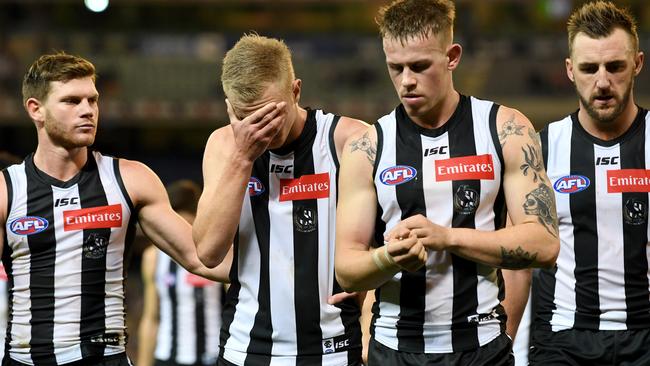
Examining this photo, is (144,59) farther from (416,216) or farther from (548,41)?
(416,216)

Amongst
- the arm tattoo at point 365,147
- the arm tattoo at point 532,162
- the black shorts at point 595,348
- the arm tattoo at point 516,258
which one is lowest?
the black shorts at point 595,348

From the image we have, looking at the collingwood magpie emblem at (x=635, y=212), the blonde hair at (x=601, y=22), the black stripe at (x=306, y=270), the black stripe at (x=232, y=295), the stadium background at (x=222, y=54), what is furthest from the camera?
the stadium background at (x=222, y=54)

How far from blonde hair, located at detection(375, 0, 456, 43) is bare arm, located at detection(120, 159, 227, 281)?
1.26 meters

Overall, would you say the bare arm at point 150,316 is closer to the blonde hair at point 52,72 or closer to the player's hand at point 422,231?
the blonde hair at point 52,72

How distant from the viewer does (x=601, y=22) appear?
14.0 feet

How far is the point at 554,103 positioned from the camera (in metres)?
18.2

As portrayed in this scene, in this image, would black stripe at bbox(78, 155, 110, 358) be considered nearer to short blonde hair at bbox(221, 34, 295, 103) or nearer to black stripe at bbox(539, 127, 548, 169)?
short blonde hair at bbox(221, 34, 295, 103)

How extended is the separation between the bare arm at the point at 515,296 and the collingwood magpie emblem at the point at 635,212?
47 centimetres

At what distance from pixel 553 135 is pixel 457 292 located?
112cm

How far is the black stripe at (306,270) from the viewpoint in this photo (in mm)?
3957

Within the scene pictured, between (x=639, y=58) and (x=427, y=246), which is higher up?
(x=639, y=58)

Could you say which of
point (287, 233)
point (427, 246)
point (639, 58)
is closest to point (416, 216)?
point (427, 246)

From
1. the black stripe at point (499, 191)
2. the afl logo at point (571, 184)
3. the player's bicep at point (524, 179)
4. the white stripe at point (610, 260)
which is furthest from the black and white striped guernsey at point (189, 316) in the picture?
the player's bicep at point (524, 179)

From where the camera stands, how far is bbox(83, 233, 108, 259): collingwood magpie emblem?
4.33 metres
